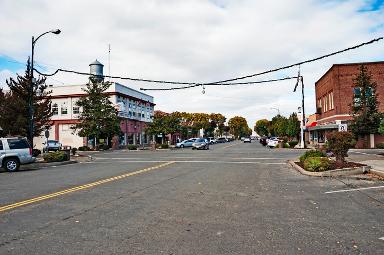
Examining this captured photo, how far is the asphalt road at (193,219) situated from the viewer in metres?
5.57

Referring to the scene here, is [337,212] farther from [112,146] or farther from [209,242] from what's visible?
[112,146]

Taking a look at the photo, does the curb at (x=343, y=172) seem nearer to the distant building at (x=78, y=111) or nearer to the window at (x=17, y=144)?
the window at (x=17, y=144)

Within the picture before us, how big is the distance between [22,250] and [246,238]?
11.5 ft

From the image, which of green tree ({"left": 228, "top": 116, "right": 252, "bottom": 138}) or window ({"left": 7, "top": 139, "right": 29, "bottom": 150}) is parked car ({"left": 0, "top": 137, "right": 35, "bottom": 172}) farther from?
green tree ({"left": 228, "top": 116, "right": 252, "bottom": 138})

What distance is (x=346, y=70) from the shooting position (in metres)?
45.9

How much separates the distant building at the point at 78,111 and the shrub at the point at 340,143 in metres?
44.4

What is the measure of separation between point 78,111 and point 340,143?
5244cm

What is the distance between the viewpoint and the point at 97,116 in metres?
51.8

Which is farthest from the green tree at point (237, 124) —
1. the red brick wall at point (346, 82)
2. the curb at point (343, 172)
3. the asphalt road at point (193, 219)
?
the asphalt road at point (193, 219)

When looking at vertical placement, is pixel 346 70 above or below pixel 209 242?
above

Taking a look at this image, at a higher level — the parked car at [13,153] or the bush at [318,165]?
the parked car at [13,153]

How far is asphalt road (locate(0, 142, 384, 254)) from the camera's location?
557 centimetres

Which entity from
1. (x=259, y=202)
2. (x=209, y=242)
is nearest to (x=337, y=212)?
(x=259, y=202)

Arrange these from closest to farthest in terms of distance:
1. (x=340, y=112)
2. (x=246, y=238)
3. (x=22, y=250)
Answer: (x=22, y=250) < (x=246, y=238) < (x=340, y=112)
